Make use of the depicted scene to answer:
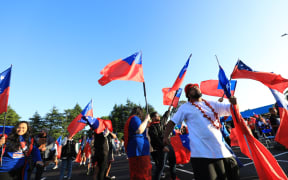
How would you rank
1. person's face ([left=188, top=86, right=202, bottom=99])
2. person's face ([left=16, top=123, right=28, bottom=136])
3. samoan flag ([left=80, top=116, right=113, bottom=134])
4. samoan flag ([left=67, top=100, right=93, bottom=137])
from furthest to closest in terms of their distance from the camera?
1. samoan flag ([left=67, top=100, right=93, bottom=137])
2. samoan flag ([left=80, top=116, right=113, bottom=134])
3. person's face ([left=16, top=123, right=28, bottom=136])
4. person's face ([left=188, top=86, right=202, bottom=99])

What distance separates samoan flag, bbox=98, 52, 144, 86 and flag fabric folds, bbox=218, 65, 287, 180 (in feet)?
7.65

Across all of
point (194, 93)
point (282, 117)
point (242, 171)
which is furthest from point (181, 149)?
point (194, 93)

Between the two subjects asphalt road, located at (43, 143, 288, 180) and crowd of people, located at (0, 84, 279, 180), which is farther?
asphalt road, located at (43, 143, 288, 180)

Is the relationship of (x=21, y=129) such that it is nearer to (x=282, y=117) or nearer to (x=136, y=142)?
(x=136, y=142)

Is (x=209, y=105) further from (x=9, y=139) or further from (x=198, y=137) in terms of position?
(x=9, y=139)

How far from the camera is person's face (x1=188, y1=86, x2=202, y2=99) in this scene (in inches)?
103

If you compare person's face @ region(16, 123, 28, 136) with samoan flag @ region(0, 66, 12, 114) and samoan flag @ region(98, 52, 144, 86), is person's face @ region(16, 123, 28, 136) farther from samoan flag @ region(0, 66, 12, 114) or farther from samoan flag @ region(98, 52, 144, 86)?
samoan flag @ region(98, 52, 144, 86)

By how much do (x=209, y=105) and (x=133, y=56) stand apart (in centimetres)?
267

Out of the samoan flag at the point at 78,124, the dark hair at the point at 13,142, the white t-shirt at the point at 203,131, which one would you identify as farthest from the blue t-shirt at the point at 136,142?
the samoan flag at the point at 78,124

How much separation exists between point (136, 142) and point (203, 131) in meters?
1.18

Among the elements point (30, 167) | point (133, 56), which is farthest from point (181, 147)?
point (30, 167)

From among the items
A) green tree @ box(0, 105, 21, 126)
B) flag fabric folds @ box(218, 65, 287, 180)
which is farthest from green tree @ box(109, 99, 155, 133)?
flag fabric folds @ box(218, 65, 287, 180)

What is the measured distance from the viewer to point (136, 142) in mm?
2902

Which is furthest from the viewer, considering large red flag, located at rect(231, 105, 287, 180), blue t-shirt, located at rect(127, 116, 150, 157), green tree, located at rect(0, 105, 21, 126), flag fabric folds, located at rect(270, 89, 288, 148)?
green tree, located at rect(0, 105, 21, 126)
